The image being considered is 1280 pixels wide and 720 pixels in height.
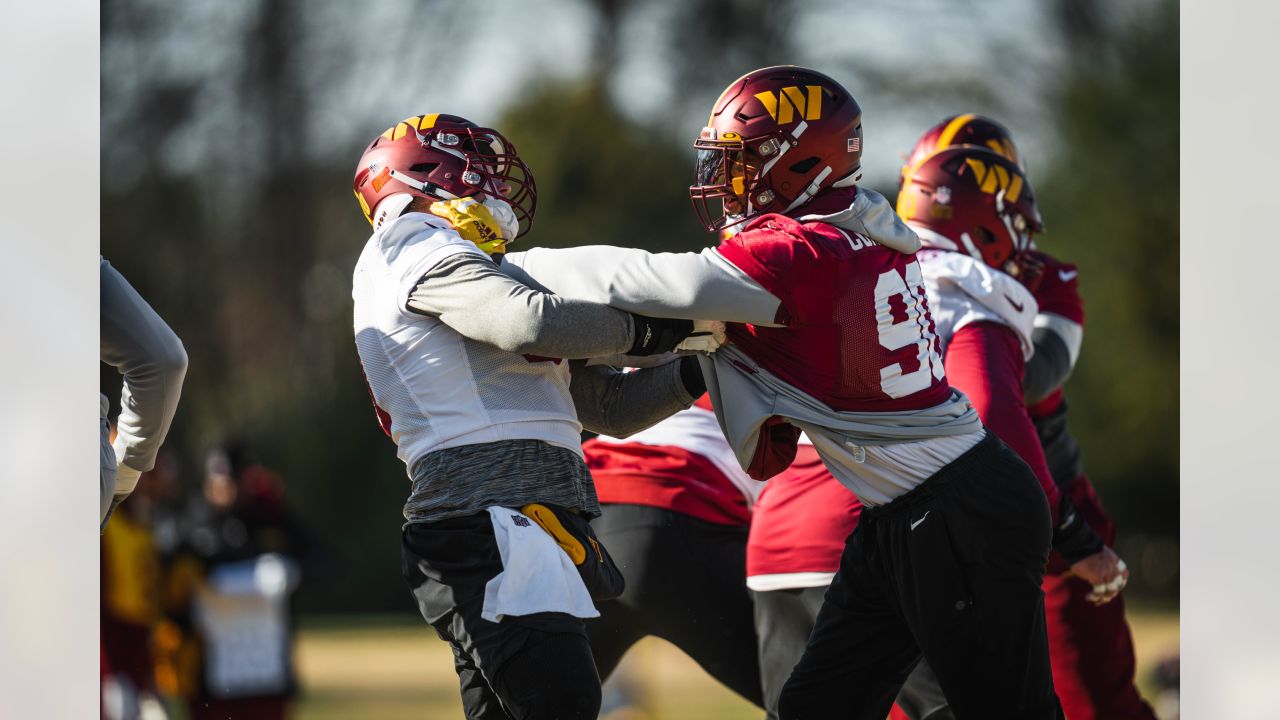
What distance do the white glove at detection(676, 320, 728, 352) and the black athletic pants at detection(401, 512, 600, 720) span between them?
55 centimetres

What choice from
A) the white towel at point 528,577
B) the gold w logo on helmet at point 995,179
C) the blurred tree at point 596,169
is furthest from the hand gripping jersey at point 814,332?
the blurred tree at point 596,169

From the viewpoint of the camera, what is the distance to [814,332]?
9.69 feet

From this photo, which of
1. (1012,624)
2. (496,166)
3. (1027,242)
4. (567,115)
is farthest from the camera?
(567,115)

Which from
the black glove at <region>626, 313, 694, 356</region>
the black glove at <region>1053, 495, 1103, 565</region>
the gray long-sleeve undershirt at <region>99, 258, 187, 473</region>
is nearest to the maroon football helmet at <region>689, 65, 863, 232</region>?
the black glove at <region>626, 313, 694, 356</region>

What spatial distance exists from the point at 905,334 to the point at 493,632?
1047 mm

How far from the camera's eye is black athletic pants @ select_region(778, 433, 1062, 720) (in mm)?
2945

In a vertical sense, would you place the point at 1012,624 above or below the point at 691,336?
below

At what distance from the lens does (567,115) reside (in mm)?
17094

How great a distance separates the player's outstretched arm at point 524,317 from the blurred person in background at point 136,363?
2.27 ft

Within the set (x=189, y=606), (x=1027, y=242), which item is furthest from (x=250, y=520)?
(x=1027, y=242)

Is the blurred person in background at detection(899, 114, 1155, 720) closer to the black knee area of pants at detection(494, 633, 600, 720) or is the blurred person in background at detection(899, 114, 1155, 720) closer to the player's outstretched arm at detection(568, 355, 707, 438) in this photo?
the player's outstretched arm at detection(568, 355, 707, 438)

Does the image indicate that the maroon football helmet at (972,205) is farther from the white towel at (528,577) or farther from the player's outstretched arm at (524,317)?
the white towel at (528,577)
